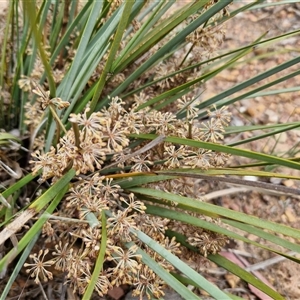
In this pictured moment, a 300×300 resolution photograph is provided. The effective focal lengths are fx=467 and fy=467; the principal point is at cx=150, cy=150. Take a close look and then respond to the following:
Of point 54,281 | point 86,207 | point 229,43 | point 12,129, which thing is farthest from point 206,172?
point 229,43

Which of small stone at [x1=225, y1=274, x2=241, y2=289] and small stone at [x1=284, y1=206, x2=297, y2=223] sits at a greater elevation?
small stone at [x1=284, y1=206, x2=297, y2=223]

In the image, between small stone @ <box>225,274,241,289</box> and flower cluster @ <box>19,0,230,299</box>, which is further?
small stone @ <box>225,274,241,289</box>

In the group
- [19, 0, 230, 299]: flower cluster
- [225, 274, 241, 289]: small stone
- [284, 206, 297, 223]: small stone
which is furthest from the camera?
[284, 206, 297, 223]: small stone

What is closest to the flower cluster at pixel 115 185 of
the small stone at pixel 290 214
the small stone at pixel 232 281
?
the small stone at pixel 232 281

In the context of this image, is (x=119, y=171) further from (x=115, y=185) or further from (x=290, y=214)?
(x=290, y=214)

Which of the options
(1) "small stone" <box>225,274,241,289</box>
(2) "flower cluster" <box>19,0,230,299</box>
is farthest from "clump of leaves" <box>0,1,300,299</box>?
(1) "small stone" <box>225,274,241,289</box>

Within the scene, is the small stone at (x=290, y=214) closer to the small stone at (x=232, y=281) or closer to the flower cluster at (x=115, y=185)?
the small stone at (x=232, y=281)

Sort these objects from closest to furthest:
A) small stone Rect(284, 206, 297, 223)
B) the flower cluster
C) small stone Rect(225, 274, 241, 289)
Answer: the flower cluster < small stone Rect(225, 274, 241, 289) < small stone Rect(284, 206, 297, 223)

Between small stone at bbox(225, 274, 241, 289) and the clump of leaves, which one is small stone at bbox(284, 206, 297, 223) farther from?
the clump of leaves
